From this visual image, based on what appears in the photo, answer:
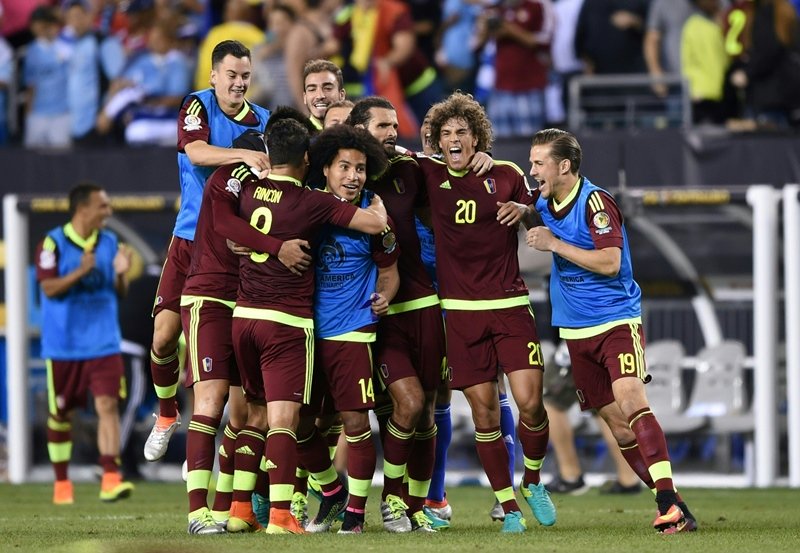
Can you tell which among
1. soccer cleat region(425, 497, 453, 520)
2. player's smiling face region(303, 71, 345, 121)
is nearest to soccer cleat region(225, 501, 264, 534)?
soccer cleat region(425, 497, 453, 520)

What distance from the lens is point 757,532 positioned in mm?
8586

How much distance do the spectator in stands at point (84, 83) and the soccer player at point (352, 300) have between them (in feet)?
24.3

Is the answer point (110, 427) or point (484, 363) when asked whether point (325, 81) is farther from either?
point (110, 427)

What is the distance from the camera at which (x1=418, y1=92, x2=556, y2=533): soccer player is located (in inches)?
336

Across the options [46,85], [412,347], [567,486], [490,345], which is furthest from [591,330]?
[46,85]

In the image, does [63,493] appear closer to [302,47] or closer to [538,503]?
[538,503]

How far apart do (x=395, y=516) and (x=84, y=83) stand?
26.8 ft

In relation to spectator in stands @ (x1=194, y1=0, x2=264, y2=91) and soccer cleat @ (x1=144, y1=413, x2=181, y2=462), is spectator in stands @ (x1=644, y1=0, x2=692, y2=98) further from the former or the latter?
soccer cleat @ (x1=144, y1=413, x2=181, y2=462)

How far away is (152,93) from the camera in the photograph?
15.5m

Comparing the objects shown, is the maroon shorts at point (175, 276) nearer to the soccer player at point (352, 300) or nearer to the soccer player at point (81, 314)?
the soccer player at point (352, 300)

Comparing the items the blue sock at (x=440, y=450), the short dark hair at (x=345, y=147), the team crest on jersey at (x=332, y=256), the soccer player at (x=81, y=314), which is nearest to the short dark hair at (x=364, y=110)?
the short dark hair at (x=345, y=147)

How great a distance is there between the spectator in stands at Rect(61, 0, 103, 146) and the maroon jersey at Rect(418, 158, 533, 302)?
7446 mm

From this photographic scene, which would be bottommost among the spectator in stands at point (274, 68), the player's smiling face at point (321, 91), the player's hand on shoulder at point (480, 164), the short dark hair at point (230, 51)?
the player's hand on shoulder at point (480, 164)

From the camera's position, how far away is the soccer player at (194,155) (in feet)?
29.0
